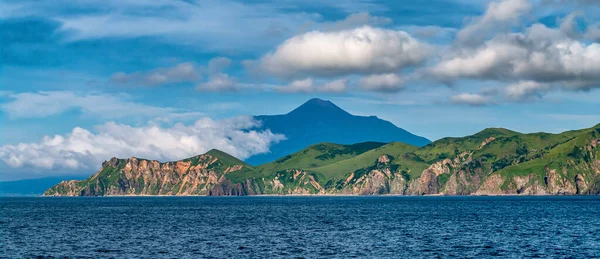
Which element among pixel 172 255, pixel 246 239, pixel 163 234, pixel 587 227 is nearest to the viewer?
pixel 172 255

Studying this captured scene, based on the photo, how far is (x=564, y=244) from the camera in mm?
122625

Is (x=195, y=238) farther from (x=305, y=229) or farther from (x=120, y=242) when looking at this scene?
(x=305, y=229)

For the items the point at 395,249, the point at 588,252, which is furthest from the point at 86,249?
the point at 588,252

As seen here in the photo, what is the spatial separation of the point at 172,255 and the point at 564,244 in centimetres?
7120

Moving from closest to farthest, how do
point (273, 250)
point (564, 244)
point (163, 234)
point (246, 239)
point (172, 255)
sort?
point (172, 255) → point (273, 250) → point (564, 244) → point (246, 239) → point (163, 234)

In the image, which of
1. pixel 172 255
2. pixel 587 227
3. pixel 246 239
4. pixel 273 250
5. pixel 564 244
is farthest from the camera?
pixel 587 227

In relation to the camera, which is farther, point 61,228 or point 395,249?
point 61,228

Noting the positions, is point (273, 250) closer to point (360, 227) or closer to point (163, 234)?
point (163, 234)

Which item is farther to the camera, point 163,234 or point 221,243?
point 163,234

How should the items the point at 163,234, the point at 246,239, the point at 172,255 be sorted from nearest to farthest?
the point at 172,255 < the point at 246,239 < the point at 163,234

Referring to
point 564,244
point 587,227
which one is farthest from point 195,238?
point 587,227

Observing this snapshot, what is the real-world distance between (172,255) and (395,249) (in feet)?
125

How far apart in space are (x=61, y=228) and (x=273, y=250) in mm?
78071

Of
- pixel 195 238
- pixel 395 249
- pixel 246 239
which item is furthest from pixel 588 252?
pixel 195 238
